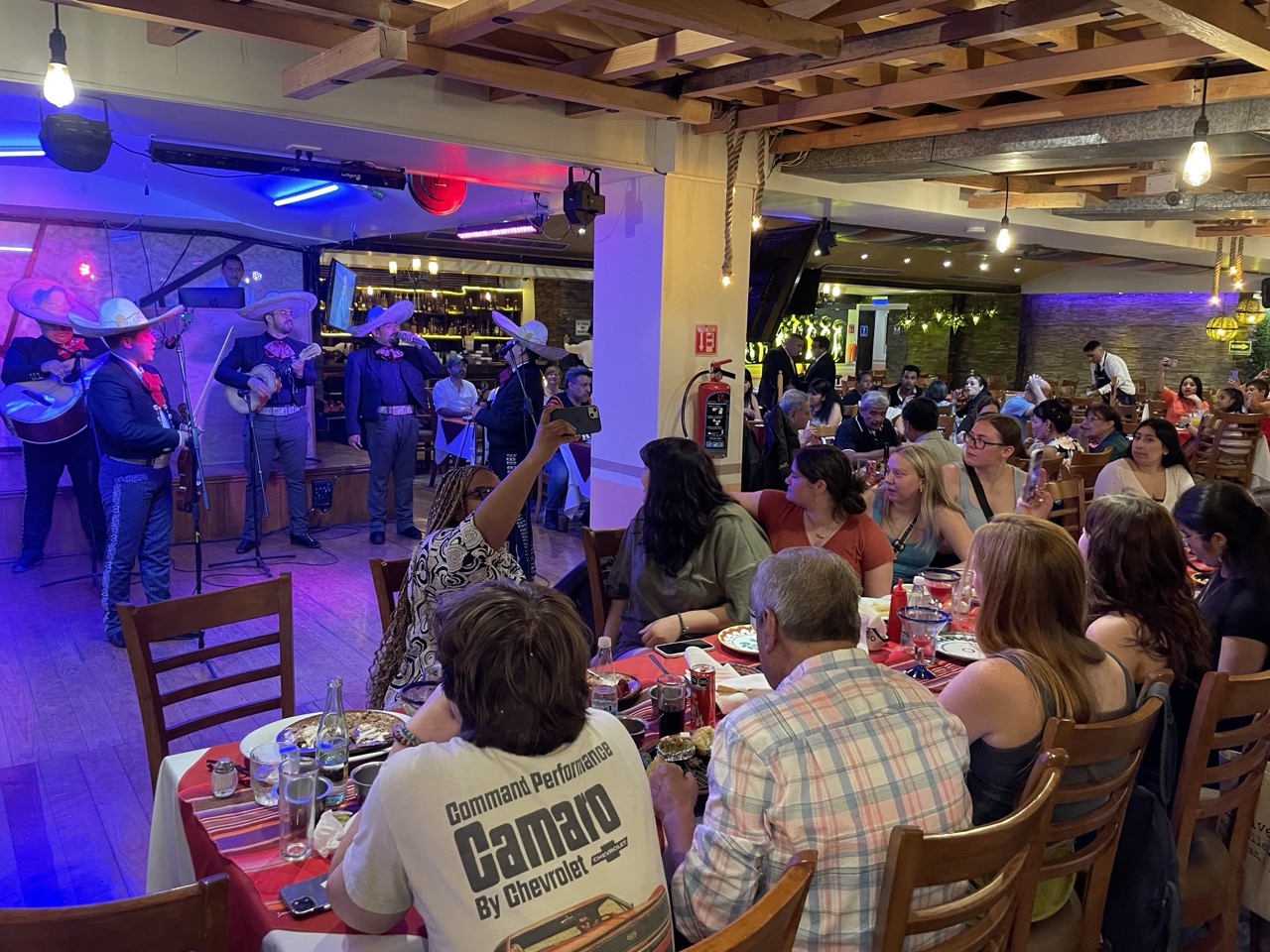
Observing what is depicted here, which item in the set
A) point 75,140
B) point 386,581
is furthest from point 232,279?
point 386,581

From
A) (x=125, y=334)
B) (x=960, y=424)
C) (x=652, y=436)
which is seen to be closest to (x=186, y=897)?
(x=125, y=334)

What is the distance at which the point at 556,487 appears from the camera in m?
8.29

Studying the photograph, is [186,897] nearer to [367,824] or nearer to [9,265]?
[367,824]

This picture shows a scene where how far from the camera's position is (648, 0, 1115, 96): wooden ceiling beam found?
3.38 meters

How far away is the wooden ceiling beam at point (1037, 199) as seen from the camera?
24.4 ft

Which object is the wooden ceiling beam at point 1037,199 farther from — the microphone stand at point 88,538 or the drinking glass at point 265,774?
the drinking glass at point 265,774

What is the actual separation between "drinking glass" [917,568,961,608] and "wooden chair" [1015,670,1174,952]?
1.07 m

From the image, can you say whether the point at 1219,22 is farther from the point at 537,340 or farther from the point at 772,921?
the point at 537,340

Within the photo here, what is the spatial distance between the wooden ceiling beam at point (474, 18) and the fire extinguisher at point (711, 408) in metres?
2.64

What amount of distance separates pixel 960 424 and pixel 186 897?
9287 mm

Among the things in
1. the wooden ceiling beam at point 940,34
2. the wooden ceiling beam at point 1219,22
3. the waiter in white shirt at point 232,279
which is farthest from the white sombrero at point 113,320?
the wooden ceiling beam at point 1219,22

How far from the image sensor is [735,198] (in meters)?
5.97

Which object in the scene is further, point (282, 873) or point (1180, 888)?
point (1180, 888)

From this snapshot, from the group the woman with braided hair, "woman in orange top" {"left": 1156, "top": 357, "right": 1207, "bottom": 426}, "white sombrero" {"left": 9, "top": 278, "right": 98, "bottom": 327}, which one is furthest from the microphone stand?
"woman in orange top" {"left": 1156, "top": 357, "right": 1207, "bottom": 426}
